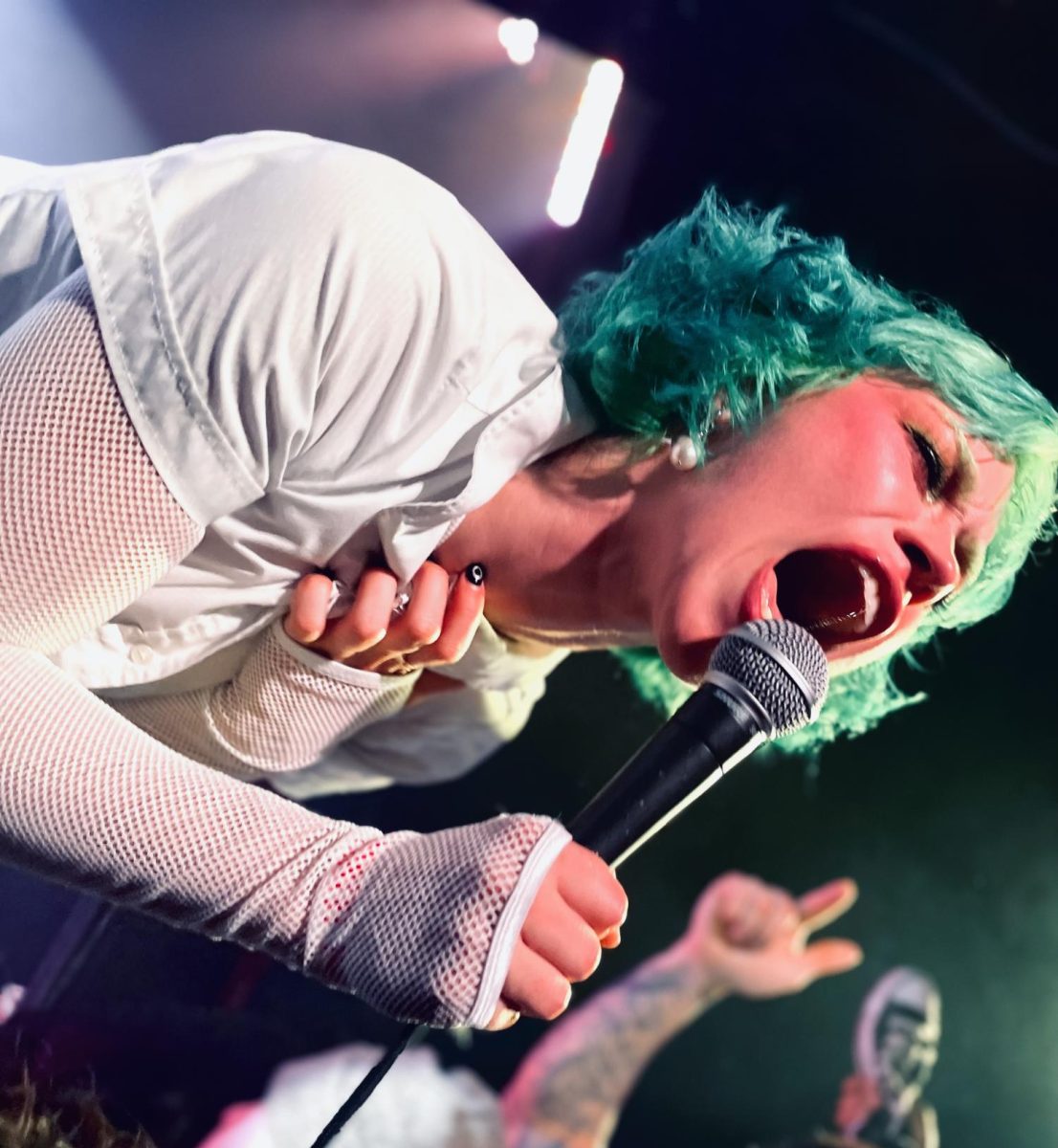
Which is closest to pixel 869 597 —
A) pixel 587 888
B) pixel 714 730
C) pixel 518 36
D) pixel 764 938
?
pixel 714 730

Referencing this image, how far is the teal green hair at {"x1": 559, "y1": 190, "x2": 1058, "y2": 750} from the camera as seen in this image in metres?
0.73

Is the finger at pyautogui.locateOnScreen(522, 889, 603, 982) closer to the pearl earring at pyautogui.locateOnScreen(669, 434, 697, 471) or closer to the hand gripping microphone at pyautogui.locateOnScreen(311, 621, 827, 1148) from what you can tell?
the hand gripping microphone at pyautogui.locateOnScreen(311, 621, 827, 1148)

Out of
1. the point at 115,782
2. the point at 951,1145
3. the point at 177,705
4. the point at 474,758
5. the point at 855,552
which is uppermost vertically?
the point at 855,552

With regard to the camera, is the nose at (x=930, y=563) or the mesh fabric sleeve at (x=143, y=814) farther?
the nose at (x=930, y=563)

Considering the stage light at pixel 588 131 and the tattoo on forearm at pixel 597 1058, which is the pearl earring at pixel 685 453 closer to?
the stage light at pixel 588 131

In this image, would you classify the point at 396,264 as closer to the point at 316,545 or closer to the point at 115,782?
the point at 316,545

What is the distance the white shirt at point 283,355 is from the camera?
56 centimetres

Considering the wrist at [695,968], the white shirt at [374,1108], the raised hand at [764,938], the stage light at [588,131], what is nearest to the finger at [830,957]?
the raised hand at [764,938]

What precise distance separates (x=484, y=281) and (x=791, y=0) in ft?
3.37

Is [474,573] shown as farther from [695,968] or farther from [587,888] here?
[695,968]

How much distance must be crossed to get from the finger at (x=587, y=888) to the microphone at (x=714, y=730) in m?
0.04

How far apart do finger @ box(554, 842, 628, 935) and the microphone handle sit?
0.04 m

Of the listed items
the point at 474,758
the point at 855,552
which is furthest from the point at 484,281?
the point at 474,758

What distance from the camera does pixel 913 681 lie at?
1565mm
